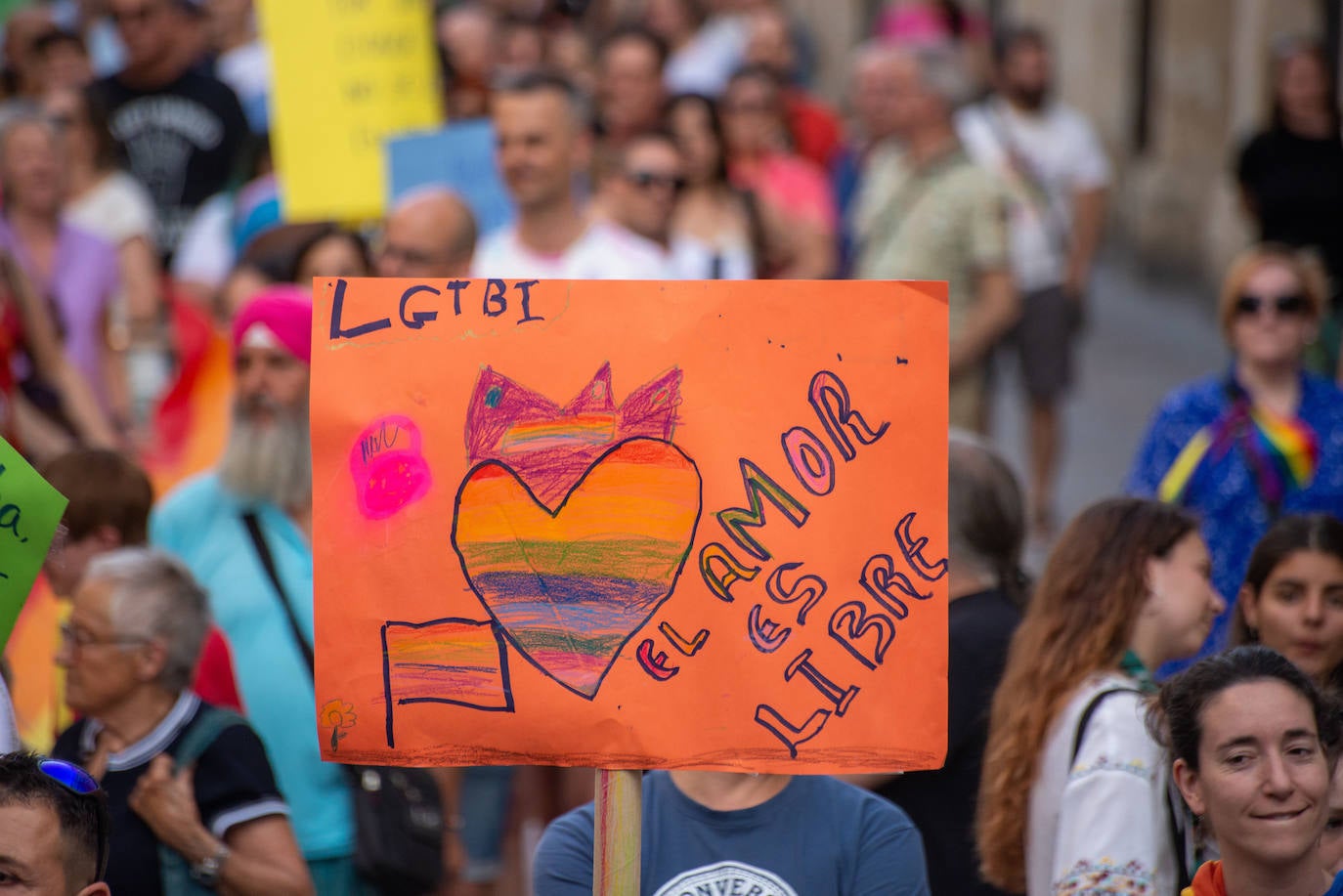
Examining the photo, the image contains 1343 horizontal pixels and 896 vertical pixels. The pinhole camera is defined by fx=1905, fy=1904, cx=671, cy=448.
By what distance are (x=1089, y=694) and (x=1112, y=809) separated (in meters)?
0.24

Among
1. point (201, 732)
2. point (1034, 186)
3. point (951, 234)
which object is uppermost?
point (1034, 186)

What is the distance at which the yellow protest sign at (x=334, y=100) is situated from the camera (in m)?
7.12

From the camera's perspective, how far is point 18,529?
305cm

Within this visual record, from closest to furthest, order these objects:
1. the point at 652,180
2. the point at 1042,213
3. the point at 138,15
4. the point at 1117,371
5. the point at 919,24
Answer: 1. the point at 652,180
2. the point at 138,15
3. the point at 1042,213
4. the point at 1117,371
5. the point at 919,24

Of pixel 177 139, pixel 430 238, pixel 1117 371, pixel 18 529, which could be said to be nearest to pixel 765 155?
pixel 177 139

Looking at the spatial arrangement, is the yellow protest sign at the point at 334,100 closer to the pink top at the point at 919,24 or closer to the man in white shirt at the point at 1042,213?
the man in white shirt at the point at 1042,213

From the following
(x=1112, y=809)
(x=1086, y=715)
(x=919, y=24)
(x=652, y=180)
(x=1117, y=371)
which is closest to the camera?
(x=1112, y=809)

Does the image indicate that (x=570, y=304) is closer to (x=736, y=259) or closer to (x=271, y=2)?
(x=736, y=259)

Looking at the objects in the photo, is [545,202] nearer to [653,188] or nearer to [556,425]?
[653,188]

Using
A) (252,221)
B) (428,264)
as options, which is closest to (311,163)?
(252,221)

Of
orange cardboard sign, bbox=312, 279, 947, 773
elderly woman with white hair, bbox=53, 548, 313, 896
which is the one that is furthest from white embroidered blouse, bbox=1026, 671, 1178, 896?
elderly woman with white hair, bbox=53, 548, 313, 896

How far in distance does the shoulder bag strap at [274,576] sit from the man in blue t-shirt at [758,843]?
4.05 ft

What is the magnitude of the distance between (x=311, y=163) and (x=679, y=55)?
5.81m

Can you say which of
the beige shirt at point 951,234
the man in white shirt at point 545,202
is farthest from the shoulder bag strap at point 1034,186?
the man in white shirt at point 545,202
